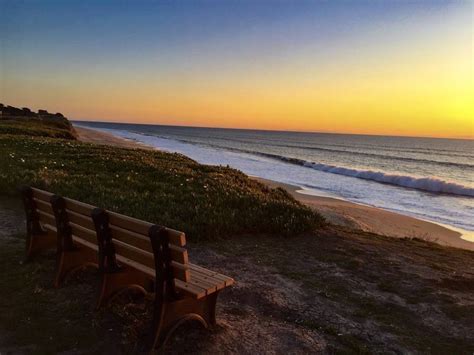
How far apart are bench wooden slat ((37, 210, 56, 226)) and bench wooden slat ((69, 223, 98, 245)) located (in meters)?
0.53

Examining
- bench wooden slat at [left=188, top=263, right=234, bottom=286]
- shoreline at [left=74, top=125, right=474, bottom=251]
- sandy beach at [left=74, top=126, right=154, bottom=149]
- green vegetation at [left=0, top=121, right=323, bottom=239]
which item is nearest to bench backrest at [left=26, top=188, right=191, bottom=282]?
bench wooden slat at [left=188, top=263, right=234, bottom=286]

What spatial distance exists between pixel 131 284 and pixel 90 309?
468mm

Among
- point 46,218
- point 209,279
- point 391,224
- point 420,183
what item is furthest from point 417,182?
point 209,279

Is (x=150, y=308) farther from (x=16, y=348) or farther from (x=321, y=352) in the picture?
(x=321, y=352)

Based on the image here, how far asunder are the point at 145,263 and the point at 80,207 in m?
1.10

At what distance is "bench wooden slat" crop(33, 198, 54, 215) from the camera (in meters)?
5.24

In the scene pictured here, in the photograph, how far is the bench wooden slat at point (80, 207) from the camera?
14.3ft

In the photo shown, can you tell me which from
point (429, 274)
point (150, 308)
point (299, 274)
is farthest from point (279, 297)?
point (429, 274)

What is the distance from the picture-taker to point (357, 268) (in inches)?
255

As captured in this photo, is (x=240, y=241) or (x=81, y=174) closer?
→ (x=240, y=241)

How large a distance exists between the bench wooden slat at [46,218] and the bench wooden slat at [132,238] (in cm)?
160

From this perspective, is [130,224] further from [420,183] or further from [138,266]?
[420,183]

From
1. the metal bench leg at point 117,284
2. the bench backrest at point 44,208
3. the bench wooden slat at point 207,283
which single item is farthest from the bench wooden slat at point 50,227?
the bench wooden slat at point 207,283

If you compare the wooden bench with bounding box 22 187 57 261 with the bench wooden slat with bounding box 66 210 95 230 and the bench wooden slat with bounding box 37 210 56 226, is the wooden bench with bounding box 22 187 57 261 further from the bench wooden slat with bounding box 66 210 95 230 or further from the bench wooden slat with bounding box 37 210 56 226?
the bench wooden slat with bounding box 66 210 95 230
